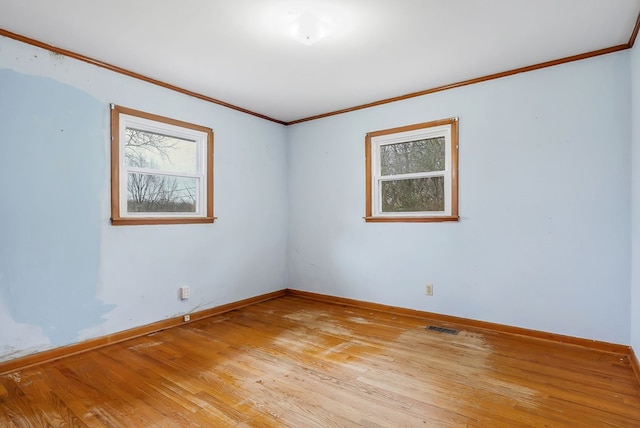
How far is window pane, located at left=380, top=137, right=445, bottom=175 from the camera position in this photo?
3668 mm

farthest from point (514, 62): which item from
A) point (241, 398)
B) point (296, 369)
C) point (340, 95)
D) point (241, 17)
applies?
point (241, 398)

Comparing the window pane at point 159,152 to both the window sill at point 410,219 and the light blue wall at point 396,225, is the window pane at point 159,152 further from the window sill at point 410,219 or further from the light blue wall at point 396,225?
the window sill at point 410,219

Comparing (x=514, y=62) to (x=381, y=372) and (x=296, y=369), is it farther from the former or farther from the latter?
(x=296, y=369)

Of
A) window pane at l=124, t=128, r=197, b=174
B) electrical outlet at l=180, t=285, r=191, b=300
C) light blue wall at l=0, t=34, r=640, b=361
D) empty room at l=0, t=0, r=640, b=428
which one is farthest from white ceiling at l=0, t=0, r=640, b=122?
electrical outlet at l=180, t=285, r=191, b=300

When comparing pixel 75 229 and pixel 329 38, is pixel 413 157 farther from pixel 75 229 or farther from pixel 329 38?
pixel 75 229

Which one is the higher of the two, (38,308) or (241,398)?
(38,308)

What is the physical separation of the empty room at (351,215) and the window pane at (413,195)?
0.11ft

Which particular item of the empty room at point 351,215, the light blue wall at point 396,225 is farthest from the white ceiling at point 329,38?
the light blue wall at point 396,225

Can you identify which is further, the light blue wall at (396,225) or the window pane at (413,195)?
the window pane at (413,195)

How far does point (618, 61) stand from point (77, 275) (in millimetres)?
4799

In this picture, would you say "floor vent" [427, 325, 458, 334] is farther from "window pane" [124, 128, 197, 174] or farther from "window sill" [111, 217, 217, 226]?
"window pane" [124, 128, 197, 174]

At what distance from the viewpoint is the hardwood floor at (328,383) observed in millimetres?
1884

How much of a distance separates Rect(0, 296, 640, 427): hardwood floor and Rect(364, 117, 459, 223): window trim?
1182 mm

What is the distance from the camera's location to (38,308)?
8.50ft
